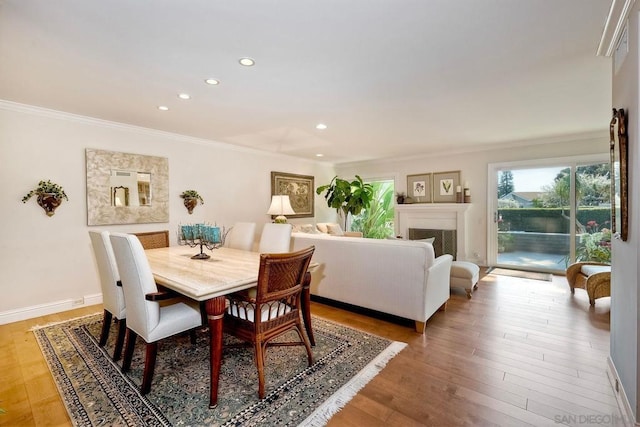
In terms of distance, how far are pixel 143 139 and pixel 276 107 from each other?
2182mm

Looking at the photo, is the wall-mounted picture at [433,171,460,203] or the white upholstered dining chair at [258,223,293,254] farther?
the wall-mounted picture at [433,171,460,203]

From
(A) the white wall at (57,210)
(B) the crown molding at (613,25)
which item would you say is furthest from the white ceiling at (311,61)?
(A) the white wall at (57,210)

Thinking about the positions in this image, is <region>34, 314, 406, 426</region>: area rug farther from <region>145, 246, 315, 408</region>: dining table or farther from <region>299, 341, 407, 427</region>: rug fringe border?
<region>145, 246, 315, 408</region>: dining table

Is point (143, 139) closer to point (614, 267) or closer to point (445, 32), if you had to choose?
point (445, 32)

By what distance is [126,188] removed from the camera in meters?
3.98

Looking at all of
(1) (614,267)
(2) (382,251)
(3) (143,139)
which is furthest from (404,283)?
(3) (143,139)

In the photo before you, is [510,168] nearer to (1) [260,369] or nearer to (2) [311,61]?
(2) [311,61]

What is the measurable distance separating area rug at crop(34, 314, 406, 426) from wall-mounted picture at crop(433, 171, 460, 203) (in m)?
4.31

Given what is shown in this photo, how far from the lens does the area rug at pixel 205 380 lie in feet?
5.69

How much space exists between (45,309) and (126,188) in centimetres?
165

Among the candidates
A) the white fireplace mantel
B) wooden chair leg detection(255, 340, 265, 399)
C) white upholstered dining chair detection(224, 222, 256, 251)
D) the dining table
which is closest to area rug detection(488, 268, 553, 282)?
the white fireplace mantel

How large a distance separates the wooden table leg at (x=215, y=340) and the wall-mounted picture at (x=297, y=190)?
4.37 metres

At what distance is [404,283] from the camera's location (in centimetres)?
291

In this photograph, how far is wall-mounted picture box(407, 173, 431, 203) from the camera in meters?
6.42
